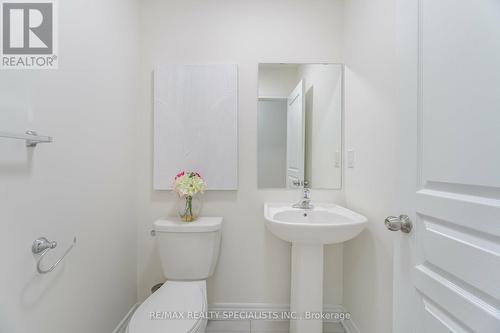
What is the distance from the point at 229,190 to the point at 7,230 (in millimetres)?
1147

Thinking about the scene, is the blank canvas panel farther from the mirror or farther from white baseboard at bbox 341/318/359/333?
white baseboard at bbox 341/318/359/333

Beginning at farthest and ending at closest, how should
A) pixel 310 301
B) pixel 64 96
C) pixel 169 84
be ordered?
pixel 169 84 < pixel 310 301 < pixel 64 96

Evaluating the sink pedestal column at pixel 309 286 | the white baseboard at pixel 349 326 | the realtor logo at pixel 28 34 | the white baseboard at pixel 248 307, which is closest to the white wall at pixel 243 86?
the white baseboard at pixel 248 307

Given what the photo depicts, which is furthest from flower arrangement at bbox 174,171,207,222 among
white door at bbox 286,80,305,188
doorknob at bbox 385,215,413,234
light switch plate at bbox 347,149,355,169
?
doorknob at bbox 385,215,413,234

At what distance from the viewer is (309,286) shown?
142cm

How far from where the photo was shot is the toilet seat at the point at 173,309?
42.8 inches

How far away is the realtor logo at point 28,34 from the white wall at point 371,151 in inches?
59.3

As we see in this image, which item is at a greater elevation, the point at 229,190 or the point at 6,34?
the point at 6,34

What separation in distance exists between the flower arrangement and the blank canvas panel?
10cm

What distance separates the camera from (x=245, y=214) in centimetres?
178

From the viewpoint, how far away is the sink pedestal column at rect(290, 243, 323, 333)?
141 centimetres

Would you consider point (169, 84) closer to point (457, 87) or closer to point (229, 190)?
point (229, 190)

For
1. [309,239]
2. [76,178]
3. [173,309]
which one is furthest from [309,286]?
[76,178]

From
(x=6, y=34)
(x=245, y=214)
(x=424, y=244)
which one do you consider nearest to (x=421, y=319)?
(x=424, y=244)
